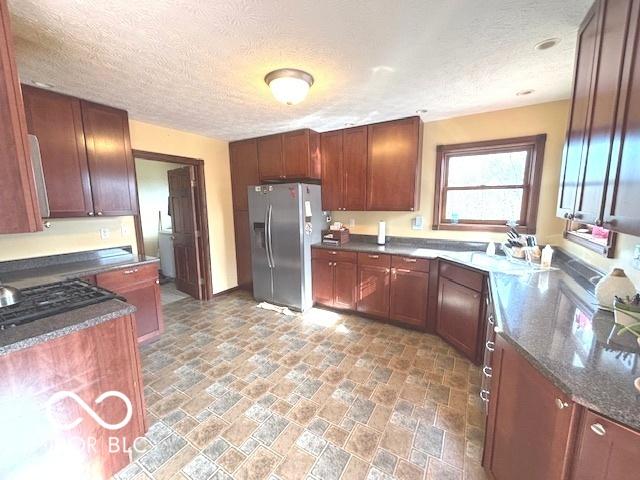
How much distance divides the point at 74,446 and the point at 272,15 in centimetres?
231

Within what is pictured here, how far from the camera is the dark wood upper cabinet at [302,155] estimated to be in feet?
11.3

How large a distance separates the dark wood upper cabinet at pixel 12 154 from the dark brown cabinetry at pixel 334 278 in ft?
8.69

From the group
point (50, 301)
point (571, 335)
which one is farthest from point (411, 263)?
point (50, 301)

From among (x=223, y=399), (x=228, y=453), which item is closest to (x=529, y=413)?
(x=228, y=453)

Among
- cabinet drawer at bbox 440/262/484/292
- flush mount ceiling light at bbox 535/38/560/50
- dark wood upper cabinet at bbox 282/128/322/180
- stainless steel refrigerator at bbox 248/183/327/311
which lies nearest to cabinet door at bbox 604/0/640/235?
flush mount ceiling light at bbox 535/38/560/50

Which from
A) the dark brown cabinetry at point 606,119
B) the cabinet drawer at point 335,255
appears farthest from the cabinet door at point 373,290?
the dark brown cabinetry at point 606,119

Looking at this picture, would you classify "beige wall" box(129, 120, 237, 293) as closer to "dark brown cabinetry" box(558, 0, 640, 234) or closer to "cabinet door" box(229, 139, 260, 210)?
"cabinet door" box(229, 139, 260, 210)

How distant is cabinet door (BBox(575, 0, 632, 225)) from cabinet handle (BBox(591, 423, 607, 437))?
2.57ft

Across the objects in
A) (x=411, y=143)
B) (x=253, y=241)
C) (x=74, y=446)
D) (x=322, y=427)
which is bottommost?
(x=322, y=427)

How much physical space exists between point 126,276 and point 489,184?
386cm

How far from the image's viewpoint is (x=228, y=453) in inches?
60.6

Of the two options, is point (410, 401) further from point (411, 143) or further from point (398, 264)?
point (411, 143)

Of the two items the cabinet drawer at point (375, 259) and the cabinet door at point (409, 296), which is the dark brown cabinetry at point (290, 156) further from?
the cabinet door at point (409, 296)

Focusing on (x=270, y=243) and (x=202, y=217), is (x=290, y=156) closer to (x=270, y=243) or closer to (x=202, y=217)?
(x=270, y=243)
